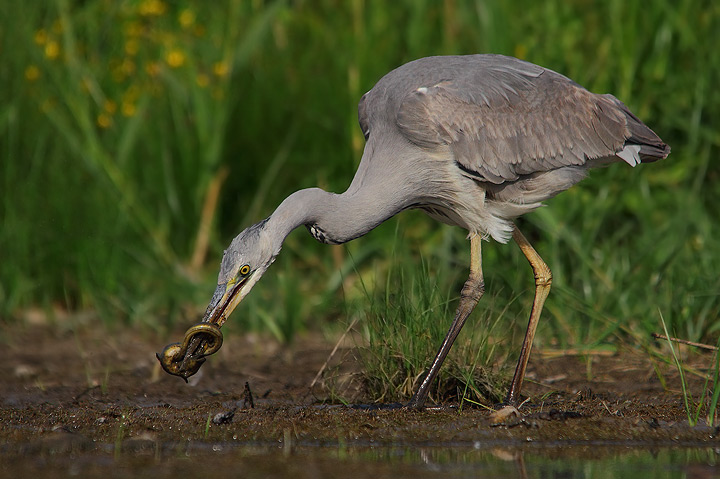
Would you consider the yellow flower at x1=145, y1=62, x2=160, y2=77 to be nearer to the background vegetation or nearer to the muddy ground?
the background vegetation

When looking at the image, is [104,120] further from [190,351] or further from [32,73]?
[190,351]

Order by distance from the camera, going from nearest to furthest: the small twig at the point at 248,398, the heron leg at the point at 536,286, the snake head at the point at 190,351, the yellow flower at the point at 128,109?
the snake head at the point at 190,351 < the small twig at the point at 248,398 < the heron leg at the point at 536,286 < the yellow flower at the point at 128,109

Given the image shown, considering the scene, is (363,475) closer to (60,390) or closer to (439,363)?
(439,363)

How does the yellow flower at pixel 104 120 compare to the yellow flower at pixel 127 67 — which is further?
the yellow flower at pixel 127 67

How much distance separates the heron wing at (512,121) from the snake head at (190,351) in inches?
55.8

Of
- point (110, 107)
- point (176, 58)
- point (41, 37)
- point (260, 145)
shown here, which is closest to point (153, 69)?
point (176, 58)

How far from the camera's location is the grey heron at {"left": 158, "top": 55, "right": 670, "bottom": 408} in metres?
4.86

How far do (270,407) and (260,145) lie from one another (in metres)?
3.60

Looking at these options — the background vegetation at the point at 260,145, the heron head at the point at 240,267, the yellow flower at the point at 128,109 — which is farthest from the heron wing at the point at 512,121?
the yellow flower at the point at 128,109

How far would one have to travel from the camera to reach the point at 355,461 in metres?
4.07

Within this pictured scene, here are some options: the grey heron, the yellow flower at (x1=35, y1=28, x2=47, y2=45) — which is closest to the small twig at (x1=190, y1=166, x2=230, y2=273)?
the yellow flower at (x1=35, y1=28, x2=47, y2=45)

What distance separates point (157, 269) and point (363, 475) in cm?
397

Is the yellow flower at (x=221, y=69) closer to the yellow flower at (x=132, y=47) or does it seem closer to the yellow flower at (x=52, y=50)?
the yellow flower at (x=132, y=47)

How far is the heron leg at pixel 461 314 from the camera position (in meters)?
4.89
